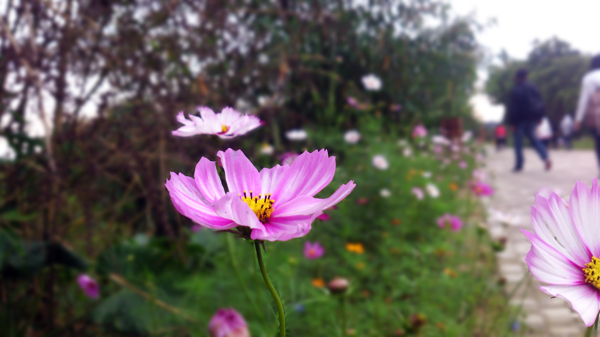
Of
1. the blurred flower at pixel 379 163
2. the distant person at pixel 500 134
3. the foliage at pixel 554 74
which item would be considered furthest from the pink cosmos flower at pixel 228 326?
the foliage at pixel 554 74

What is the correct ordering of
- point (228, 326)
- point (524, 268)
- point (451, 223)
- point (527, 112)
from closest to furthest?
point (524, 268)
point (228, 326)
point (451, 223)
point (527, 112)

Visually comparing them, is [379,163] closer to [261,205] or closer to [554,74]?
[261,205]

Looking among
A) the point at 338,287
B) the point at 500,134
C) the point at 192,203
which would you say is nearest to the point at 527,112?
the point at 338,287

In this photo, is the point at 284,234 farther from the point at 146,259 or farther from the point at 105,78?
the point at 105,78

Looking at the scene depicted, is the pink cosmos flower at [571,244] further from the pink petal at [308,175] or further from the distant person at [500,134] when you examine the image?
the distant person at [500,134]

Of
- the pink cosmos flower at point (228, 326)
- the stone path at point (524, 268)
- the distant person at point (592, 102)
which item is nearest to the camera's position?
the pink cosmos flower at point (228, 326)

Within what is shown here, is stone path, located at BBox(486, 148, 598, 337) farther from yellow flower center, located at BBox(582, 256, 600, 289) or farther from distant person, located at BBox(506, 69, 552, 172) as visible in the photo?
distant person, located at BBox(506, 69, 552, 172)

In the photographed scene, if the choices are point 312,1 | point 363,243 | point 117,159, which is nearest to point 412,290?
point 363,243
